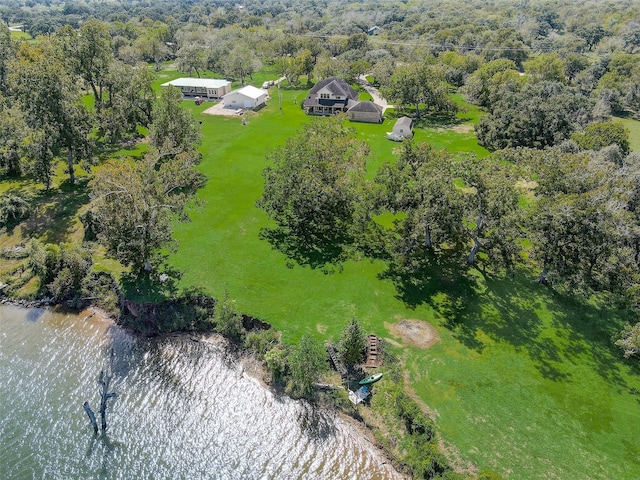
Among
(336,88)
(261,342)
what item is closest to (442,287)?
(261,342)

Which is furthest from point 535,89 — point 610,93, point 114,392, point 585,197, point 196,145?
point 114,392

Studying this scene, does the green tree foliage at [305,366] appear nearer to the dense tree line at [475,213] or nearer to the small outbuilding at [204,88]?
the dense tree line at [475,213]

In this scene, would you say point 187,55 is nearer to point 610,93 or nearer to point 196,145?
point 196,145

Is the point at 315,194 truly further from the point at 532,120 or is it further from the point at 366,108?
the point at 532,120

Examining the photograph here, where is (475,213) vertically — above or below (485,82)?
below

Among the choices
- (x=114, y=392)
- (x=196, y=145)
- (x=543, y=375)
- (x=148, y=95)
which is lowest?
(x=114, y=392)
